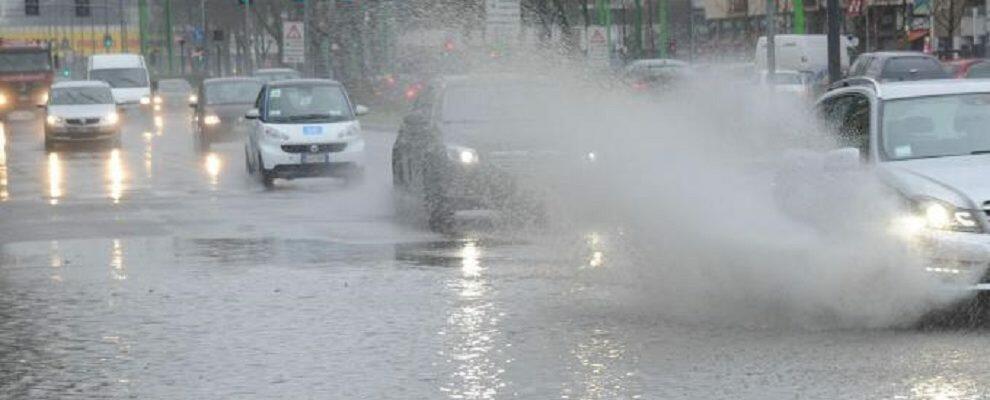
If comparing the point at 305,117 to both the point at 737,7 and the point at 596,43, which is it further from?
the point at 737,7

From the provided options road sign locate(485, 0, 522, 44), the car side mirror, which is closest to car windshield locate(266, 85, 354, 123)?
road sign locate(485, 0, 522, 44)

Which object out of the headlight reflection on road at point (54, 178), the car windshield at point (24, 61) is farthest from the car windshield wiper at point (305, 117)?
the car windshield at point (24, 61)

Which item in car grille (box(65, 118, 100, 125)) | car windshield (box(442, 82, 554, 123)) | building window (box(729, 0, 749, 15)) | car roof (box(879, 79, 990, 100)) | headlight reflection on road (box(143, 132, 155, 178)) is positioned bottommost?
headlight reflection on road (box(143, 132, 155, 178))

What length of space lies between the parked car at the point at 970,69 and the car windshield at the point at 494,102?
61.7 feet

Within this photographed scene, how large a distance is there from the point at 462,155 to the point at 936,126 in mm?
7534

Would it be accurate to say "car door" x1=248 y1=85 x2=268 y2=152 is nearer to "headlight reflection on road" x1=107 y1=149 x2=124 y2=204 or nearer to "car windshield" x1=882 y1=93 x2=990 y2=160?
"headlight reflection on road" x1=107 y1=149 x2=124 y2=204

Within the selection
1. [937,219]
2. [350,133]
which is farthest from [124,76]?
[937,219]

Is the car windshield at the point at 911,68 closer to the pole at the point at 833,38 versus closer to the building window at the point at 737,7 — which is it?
the pole at the point at 833,38

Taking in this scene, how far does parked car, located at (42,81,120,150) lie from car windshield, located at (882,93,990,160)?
32135mm

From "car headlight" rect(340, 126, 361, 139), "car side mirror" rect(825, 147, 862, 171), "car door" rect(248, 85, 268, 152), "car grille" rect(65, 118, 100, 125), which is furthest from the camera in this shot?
"car grille" rect(65, 118, 100, 125)

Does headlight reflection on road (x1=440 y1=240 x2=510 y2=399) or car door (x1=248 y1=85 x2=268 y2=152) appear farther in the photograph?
car door (x1=248 y1=85 x2=268 y2=152)

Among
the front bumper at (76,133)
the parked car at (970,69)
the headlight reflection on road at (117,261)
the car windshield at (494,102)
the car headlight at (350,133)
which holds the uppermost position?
the car windshield at (494,102)

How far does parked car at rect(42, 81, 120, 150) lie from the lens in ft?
142

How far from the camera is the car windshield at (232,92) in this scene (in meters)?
41.8
